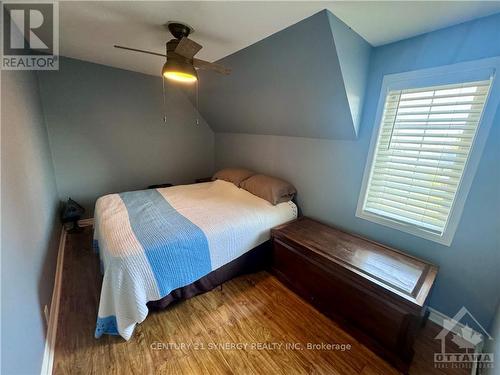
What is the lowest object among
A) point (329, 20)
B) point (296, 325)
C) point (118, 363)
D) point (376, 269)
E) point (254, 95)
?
point (118, 363)

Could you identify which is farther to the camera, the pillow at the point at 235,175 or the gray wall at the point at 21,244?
the pillow at the point at 235,175

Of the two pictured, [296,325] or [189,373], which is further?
[296,325]

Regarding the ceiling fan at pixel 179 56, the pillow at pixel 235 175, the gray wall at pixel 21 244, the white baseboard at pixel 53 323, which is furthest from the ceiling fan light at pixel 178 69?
the white baseboard at pixel 53 323

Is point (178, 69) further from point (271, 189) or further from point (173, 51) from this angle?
point (271, 189)

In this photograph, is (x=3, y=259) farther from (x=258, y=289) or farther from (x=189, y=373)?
(x=258, y=289)

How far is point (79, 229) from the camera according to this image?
9.86ft

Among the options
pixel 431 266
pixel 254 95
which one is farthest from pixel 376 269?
pixel 254 95

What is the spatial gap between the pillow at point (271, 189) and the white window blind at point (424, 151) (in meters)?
0.88

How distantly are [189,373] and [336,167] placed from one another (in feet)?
6.84

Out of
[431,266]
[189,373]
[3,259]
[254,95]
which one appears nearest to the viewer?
[3,259]

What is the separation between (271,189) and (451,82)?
1.71m

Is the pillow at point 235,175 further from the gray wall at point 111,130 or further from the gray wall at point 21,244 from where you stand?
the gray wall at point 21,244

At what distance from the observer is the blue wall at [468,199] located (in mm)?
1385

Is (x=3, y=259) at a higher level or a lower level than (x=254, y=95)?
lower
